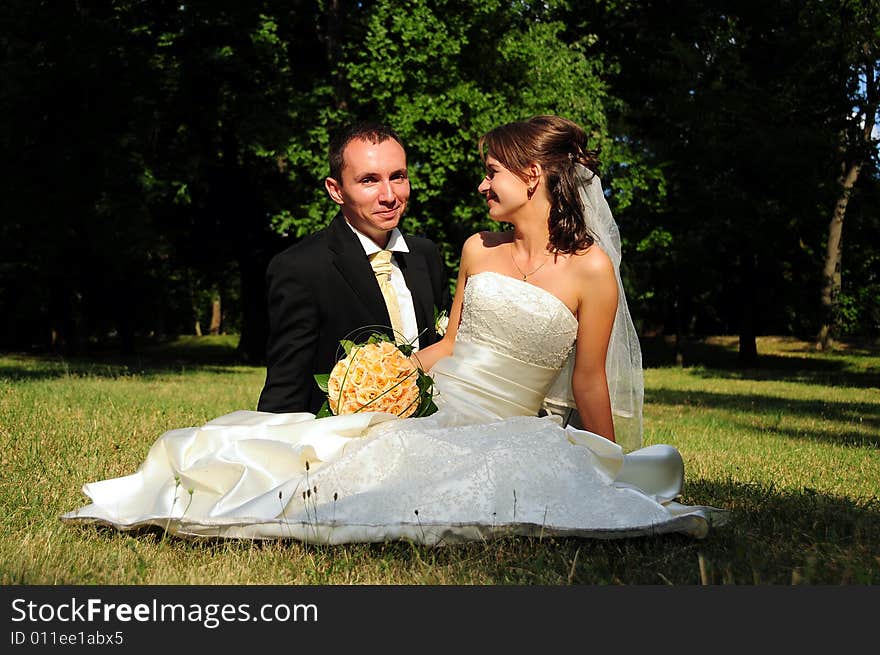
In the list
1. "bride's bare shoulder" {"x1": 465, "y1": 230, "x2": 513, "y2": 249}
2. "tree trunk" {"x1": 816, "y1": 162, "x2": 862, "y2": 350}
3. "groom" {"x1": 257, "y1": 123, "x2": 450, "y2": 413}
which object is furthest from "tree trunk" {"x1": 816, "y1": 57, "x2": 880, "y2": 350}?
"groom" {"x1": 257, "y1": 123, "x2": 450, "y2": 413}

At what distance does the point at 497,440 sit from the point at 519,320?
0.87m

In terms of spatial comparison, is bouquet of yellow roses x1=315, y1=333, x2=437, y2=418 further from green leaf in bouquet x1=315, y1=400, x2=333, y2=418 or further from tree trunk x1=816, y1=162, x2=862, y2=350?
tree trunk x1=816, y1=162, x2=862, y2=350

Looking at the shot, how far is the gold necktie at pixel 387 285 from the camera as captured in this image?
594 centimetres

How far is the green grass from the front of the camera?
4.26 m

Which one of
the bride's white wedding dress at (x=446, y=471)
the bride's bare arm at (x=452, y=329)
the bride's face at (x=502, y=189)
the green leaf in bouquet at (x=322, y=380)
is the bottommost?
the bride's white wedding dress at (x=446, y=471)

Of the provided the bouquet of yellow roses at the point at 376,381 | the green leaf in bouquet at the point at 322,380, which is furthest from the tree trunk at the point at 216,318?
the bouquet of yellow roses at the point at 376,381

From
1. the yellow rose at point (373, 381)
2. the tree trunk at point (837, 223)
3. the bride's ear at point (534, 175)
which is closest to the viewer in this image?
the yellow rose at point (373, 381)

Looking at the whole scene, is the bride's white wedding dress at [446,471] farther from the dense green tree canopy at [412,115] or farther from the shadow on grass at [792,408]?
the dense green tree canopy at [412,115]

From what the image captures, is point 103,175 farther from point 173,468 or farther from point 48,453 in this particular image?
point 173,468

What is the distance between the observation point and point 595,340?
551cm

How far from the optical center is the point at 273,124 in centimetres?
2238

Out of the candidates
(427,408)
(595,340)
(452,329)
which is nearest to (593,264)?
(595,340)

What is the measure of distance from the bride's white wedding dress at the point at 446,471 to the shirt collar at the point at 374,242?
62 centimetres

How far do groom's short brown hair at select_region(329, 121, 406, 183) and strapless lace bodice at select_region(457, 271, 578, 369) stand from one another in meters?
1.04
